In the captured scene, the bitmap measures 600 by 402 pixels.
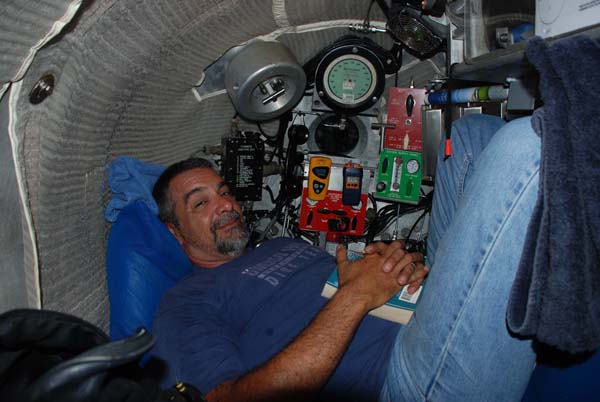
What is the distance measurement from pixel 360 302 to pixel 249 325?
0.37 m

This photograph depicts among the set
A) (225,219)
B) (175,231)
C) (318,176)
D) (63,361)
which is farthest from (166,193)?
(63,361)

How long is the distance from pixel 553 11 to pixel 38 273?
1.31 m

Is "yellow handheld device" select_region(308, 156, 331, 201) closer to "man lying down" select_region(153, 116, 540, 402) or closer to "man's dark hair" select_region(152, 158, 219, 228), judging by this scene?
"man lying down" select_region(153, 116, 540, 402)

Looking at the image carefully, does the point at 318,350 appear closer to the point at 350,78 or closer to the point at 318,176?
the point at 318,176

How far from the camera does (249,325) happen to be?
1.25 meters

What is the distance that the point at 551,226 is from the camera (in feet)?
2.19

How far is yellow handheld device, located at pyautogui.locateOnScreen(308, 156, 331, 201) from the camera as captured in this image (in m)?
1.90

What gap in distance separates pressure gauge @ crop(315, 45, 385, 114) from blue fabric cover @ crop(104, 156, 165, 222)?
82 centimetres

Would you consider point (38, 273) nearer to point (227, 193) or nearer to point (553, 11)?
point (227, 193)

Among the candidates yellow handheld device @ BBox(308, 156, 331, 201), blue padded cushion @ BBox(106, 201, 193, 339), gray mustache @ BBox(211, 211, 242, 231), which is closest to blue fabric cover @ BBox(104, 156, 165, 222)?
blue padded cushion @ BBox(106, 201, 193, 339)

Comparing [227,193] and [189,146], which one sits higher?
[189,146]

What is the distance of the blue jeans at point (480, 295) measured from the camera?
2.41 ft

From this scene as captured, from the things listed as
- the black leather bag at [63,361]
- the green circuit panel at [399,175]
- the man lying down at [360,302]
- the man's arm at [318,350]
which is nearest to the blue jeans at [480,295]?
the man lying down at [360,302]

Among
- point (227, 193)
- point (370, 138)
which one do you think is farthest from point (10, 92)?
point (370, 138)
